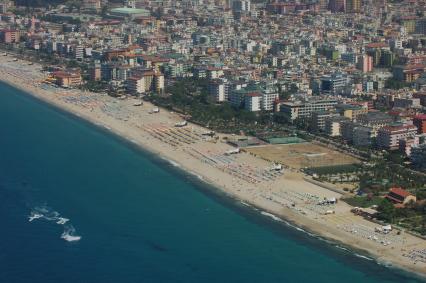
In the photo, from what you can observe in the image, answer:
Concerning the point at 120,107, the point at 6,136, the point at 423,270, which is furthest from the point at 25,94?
the point at 423,270

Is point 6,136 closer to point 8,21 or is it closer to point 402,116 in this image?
point 402,116

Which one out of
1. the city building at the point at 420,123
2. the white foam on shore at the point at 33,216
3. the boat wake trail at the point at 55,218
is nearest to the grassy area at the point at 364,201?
the boat wake trail at the point at 55,218

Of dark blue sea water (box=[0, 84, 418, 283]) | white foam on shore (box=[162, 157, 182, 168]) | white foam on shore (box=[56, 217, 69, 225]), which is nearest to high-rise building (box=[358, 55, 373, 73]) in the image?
white foam on shore (box=[162, 157, 182, 168])

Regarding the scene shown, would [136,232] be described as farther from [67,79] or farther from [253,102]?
[67,79]

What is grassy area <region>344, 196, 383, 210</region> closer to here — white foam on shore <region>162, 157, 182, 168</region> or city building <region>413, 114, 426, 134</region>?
white foam on shore <region>162, 157, 182, 168</region>

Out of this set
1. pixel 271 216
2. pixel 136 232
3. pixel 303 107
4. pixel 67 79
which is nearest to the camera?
pixel 136 232

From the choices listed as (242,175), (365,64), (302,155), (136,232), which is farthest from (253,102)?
(136,232)

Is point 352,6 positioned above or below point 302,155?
above

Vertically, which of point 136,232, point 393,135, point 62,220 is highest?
point 393,135
